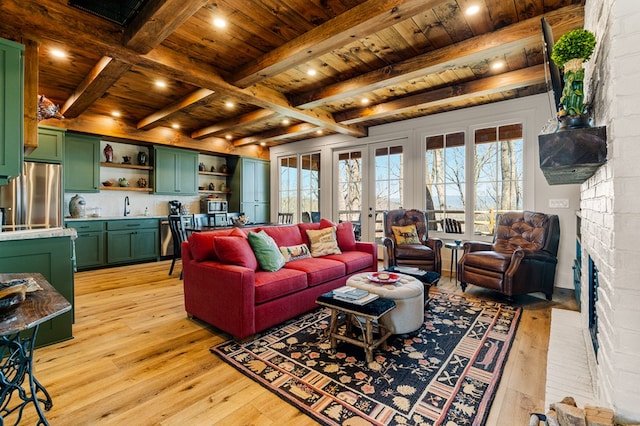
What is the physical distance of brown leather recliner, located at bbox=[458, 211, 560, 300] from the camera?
3.44m

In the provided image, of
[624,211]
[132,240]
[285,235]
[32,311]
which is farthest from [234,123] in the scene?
[624,211]

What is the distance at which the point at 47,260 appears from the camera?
246cm

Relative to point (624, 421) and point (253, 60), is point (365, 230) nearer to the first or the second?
point (253, 60)

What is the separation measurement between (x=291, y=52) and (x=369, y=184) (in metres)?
3.61

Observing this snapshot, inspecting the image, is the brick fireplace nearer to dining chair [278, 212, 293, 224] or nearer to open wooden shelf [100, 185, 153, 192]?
dining chair [278, 212, 293, 224]

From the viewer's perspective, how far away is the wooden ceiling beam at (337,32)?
2.13 m

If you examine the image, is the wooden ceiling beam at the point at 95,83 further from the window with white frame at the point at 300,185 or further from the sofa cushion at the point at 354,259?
the window with white frame at the point at 300,185

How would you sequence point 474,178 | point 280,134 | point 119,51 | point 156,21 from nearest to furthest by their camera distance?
point 156,21
point 119,51
point 474,178
point 280,134

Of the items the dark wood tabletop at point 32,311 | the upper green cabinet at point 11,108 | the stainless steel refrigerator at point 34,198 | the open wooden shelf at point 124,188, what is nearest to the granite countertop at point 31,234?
the upper green cabinet at point 11,108

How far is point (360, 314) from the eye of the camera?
2.12 meters

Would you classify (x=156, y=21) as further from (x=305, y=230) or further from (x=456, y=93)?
(x=456, y=93)

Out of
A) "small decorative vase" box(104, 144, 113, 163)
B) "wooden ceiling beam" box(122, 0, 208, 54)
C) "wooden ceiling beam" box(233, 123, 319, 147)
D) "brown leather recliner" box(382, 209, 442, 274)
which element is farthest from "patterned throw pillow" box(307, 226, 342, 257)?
"small decorative vase" box(104, 144, 113, 163)

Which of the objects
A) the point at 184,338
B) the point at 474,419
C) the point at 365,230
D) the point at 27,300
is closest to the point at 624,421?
the point at 474,419

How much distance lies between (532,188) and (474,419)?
12.1 ft
